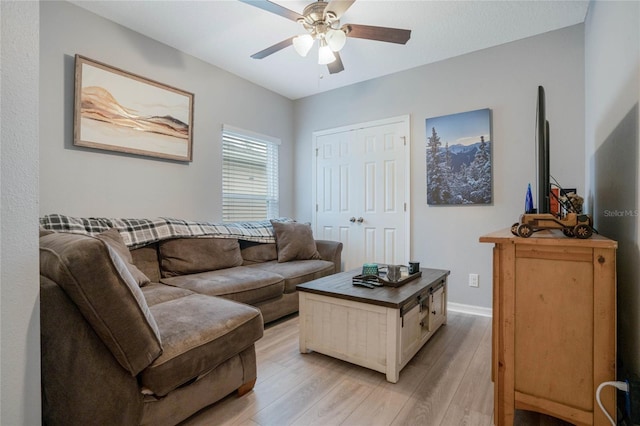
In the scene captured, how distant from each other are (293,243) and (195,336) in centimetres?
205

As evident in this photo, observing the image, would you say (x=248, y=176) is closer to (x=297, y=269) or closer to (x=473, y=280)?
(x=297, y=269)

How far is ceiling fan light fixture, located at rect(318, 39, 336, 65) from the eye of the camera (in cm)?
229

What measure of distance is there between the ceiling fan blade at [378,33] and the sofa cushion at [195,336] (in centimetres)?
204

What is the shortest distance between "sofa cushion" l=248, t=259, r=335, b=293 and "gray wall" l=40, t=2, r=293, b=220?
0.97m

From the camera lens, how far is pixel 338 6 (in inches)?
76.0

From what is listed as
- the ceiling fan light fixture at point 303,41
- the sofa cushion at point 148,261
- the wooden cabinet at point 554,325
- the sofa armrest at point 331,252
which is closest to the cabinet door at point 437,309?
the wooden cabinet at point 554,325

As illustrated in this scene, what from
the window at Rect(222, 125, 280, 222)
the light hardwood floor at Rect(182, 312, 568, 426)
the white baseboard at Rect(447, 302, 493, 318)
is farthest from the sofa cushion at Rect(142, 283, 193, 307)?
the white baseboard at Rect(447, 302, 493, 318)

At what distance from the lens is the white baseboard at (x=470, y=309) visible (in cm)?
301

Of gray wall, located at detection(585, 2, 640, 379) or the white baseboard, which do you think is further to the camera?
the white baseboard

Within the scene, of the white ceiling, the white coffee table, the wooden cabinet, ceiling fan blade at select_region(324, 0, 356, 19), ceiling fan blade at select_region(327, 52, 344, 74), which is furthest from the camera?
ceiling fan blade at select_region(327, 52, 344, 74)

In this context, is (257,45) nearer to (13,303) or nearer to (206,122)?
(206,122)

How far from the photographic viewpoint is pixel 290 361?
2.02 metres

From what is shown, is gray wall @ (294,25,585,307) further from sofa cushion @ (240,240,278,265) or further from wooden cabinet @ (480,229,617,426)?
wooden cabinet @ (480,229,617,426)

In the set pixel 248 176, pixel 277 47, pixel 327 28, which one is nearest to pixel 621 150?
pixel 327 28
